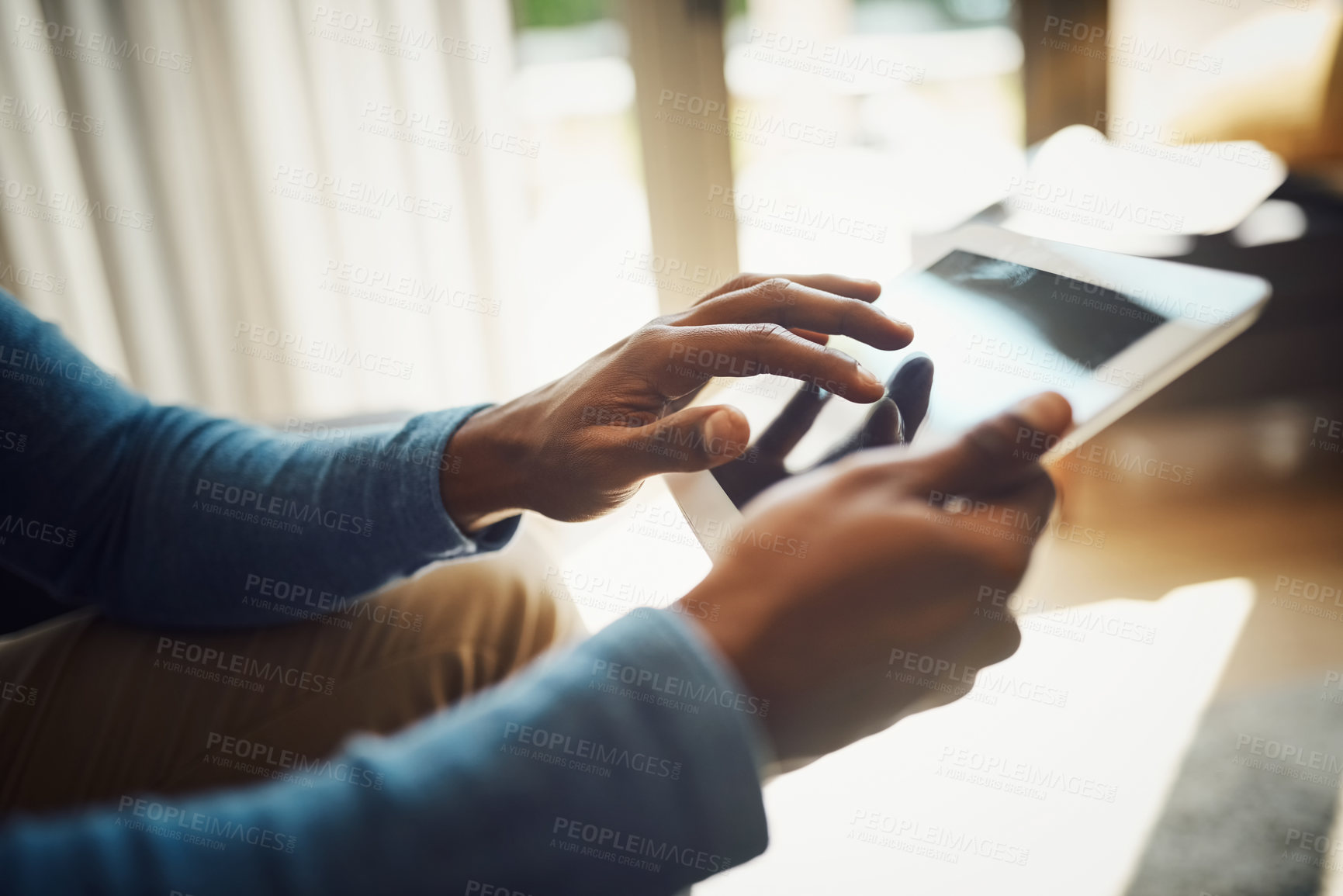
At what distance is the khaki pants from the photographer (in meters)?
0.62

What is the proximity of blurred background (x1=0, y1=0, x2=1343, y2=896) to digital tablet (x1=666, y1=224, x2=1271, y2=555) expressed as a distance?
695 mm

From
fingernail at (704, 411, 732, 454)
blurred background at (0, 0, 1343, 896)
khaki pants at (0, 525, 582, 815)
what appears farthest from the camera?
blurred background at (0, 0, 1343, 896)

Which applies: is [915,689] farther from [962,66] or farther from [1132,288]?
[962,66]

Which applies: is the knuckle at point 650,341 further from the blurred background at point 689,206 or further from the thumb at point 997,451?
the blurred background at point 689,206

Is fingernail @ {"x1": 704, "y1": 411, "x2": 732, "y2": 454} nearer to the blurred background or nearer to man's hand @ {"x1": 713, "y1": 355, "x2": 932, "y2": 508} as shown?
man's hand @ {"x1": 713, "y1": 355, "x2": 932, "y2": 508}

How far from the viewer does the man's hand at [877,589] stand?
40 cm

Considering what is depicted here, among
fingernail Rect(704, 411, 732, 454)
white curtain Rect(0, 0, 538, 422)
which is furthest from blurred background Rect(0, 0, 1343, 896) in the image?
fingernail Rect(704, 411, 732, 454)

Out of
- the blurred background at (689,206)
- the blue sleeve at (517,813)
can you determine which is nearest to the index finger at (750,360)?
the blue sleeve at (517,813)

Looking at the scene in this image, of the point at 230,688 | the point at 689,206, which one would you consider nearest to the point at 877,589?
the point at 230,688

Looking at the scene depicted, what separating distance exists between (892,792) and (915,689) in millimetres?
876

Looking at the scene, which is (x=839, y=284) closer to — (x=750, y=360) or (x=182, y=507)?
(x=750, y=360)

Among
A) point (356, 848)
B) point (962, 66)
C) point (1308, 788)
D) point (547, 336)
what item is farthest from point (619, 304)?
point (356, 848)

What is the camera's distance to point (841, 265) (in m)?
1.72

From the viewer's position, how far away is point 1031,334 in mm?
595
